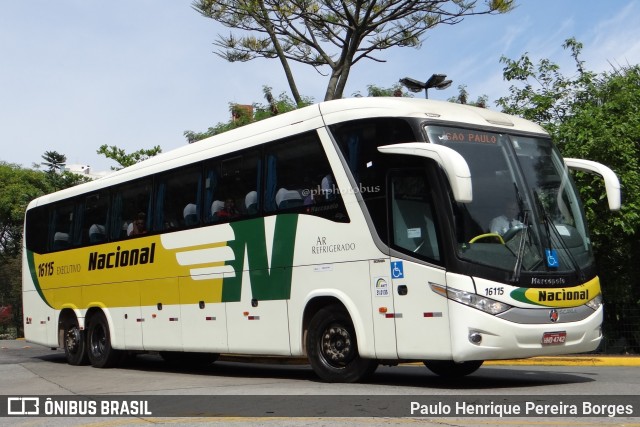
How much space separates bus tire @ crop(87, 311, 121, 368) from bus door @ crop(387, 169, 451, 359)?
26.6 ft

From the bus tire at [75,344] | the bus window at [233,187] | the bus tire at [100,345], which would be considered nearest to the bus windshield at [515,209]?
the bus window at [233,187]

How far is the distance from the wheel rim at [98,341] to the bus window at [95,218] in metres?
1.74

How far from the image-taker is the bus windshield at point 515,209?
10.1 metres

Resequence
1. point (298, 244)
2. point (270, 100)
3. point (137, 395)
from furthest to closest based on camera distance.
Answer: point (270, 100) → point (298, 244) → point (137, 395)

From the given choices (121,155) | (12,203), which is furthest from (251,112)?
(12,203)

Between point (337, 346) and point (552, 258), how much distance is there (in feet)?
9.82

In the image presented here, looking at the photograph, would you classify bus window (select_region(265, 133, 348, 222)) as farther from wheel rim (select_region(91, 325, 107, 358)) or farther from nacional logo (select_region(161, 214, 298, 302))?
wheel rim (select_region(91, 325, 107, 358))

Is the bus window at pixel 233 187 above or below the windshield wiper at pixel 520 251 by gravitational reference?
above

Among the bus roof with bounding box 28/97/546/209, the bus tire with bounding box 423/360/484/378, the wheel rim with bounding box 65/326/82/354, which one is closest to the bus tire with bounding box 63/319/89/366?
the wheel rim with bounding box 65/326/82/354

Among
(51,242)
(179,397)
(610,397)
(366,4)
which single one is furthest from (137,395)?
(366,4)

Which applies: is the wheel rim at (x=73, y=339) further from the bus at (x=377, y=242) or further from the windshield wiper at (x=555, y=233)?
the windshield wiper at (x=555, y=233)

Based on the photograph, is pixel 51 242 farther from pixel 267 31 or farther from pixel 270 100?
pixel 270 100

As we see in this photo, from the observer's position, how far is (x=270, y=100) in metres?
29.0

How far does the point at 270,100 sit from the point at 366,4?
8.00m
